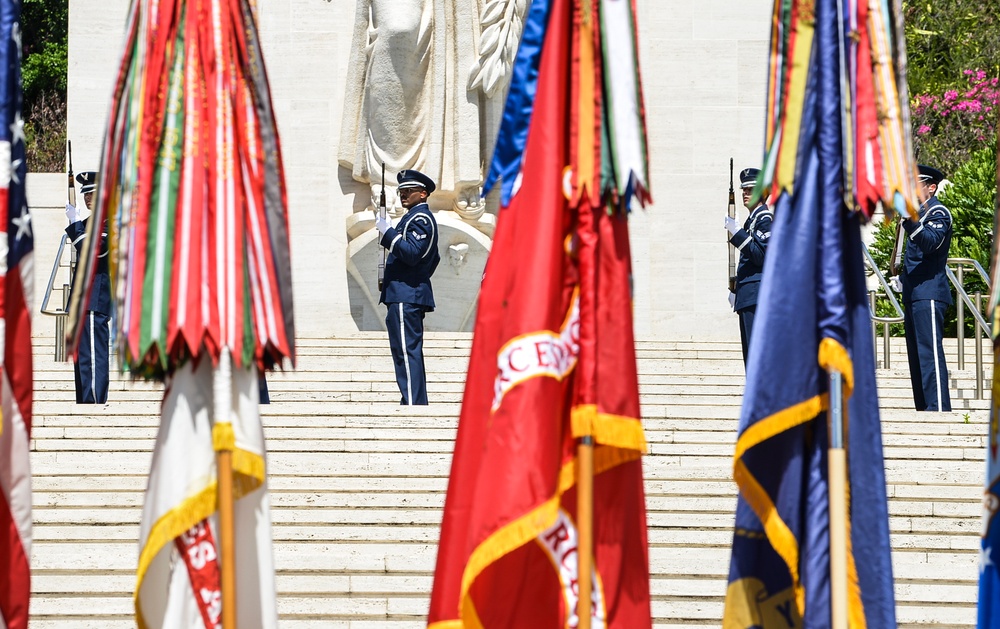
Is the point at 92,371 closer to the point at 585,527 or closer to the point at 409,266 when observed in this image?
the point at 409,266

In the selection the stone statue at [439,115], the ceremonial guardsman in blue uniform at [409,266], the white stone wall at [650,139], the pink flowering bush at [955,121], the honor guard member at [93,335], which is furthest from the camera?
the pink flowering bush at [955,121]

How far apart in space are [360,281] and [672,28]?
159 inches

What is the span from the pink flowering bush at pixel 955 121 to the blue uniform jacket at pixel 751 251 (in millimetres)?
10446

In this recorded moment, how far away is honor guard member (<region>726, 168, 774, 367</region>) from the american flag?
732 centimetres

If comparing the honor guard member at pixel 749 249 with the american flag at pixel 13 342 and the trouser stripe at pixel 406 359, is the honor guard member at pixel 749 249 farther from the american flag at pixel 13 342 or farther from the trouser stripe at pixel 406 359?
the american flag at pixel 13 342

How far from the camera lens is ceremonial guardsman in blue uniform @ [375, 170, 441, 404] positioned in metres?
11.7

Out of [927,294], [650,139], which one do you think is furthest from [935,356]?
[650,139]

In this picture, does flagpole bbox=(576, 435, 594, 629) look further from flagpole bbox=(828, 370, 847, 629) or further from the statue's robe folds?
the statue's robe folds

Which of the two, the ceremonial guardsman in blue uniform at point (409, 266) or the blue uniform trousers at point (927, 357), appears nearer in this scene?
the blue uniform trousers at point (927, 357)

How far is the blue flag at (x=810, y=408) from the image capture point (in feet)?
17.1

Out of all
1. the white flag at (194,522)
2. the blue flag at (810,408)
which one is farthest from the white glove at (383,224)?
the blue flag at (810,408)

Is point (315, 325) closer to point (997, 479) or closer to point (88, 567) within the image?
point (88, 567)

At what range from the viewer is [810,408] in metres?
5.27

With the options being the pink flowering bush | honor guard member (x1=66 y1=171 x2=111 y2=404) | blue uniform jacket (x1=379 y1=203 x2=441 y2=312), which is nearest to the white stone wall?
honor guard member (x1=66 y1=171 x2=111 y2=404)
